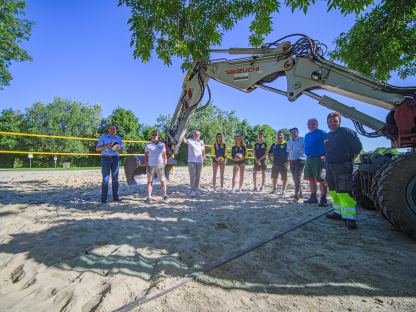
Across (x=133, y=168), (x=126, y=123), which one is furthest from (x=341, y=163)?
(x=126, y=123)

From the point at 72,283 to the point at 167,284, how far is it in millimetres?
850

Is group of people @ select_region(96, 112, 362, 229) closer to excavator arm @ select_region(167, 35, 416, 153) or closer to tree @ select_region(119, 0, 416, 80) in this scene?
excavator arm @ select_region(167, 35, 416, 153)

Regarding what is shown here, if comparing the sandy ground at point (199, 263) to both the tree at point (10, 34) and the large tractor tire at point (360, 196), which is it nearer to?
the large tractor tire at point (360, 196)

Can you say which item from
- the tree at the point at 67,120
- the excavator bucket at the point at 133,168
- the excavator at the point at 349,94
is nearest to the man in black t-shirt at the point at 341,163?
the excavator at the point at 349,94

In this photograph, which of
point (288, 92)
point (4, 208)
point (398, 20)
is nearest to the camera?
point (288, 92)

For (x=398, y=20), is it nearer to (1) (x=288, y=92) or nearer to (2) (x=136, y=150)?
(1) (x=288, y=92)

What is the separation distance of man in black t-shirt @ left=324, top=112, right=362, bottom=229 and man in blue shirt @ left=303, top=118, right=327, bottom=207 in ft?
4.00

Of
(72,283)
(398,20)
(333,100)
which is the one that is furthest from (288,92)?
(72,283)

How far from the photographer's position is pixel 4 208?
4871 mm

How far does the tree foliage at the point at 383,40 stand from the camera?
214 inches

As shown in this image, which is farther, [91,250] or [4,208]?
[4,208]

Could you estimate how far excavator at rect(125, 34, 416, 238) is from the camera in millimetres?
3154

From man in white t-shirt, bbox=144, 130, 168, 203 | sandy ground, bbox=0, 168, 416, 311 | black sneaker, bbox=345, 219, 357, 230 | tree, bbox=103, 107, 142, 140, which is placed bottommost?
sandy ground, bbox=0, 168, 416, 311

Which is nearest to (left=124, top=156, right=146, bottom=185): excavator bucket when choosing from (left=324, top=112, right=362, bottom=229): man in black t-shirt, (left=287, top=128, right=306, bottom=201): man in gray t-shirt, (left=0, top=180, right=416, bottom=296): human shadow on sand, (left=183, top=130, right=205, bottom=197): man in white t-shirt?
(left=183, top=130, right=205, bottom=197): man in white t-shirt
